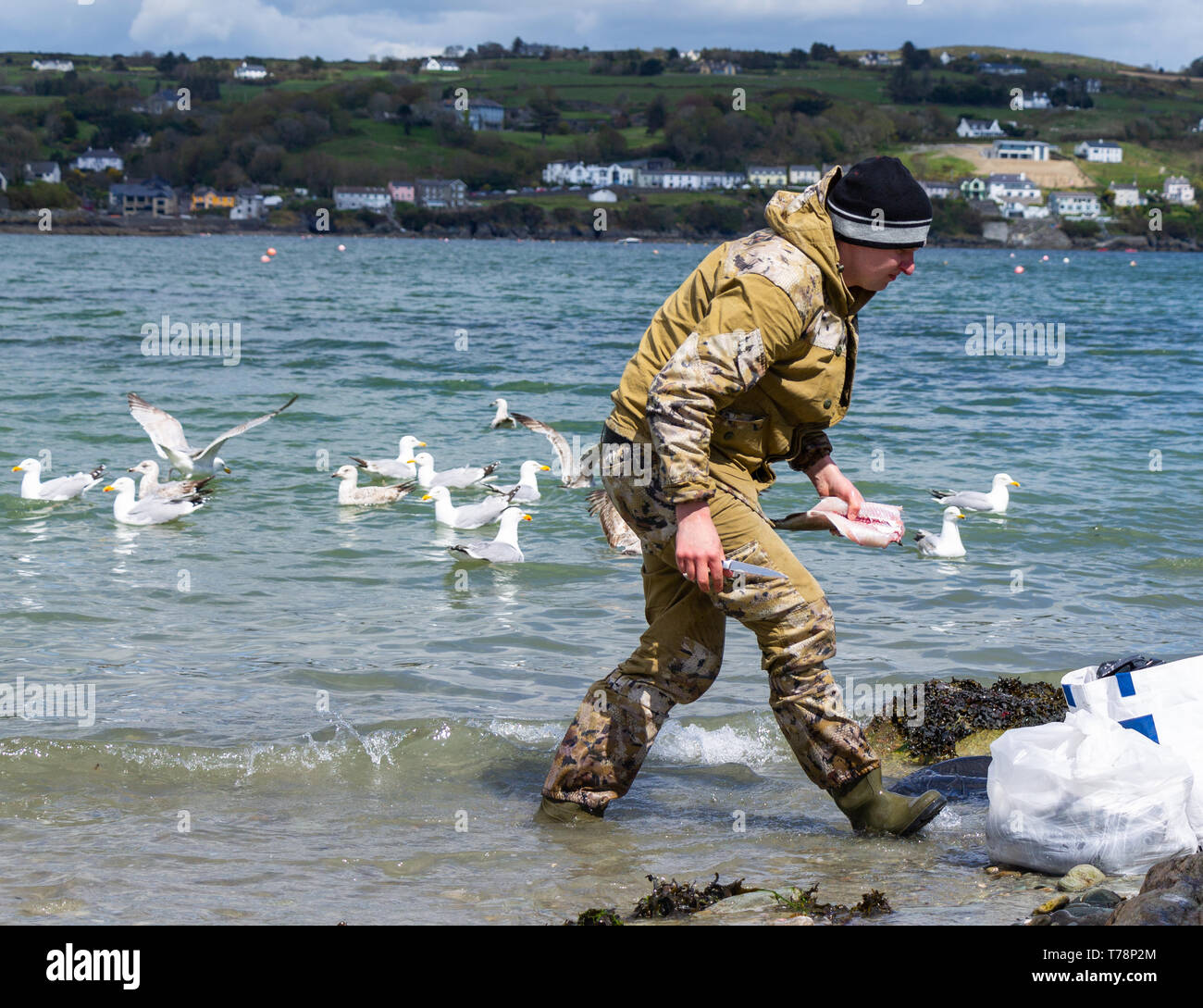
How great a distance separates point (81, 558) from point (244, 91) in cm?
19629

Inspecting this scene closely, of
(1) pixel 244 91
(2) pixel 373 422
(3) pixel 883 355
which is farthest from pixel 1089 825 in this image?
(1) pixel 244 91

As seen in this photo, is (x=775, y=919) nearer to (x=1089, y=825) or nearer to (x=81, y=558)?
(x=1089, y=825)

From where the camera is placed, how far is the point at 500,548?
34.7ft

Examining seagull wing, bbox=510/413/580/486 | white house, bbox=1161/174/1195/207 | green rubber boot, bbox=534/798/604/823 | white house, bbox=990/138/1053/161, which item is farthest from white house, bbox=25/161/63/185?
green rubber boot, bbox=534/798/604/823

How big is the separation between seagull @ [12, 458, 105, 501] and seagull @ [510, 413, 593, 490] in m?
4.84

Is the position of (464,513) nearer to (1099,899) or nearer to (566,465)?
(566,465)

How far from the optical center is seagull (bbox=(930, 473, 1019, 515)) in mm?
12547

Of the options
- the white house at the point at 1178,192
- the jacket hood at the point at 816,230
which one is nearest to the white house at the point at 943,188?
the white house at the point at 1178,192

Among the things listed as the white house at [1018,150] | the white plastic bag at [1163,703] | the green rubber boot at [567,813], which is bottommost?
the green rubber boot at [567,813]

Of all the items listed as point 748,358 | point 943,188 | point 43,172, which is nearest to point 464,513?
point 748,358

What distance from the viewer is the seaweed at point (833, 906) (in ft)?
13.4

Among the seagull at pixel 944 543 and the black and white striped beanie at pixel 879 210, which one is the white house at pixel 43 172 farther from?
the black and white striped beanie at pixel 879 210

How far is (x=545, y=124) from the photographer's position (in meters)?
179

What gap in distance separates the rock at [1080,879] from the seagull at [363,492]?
31.7 feet
